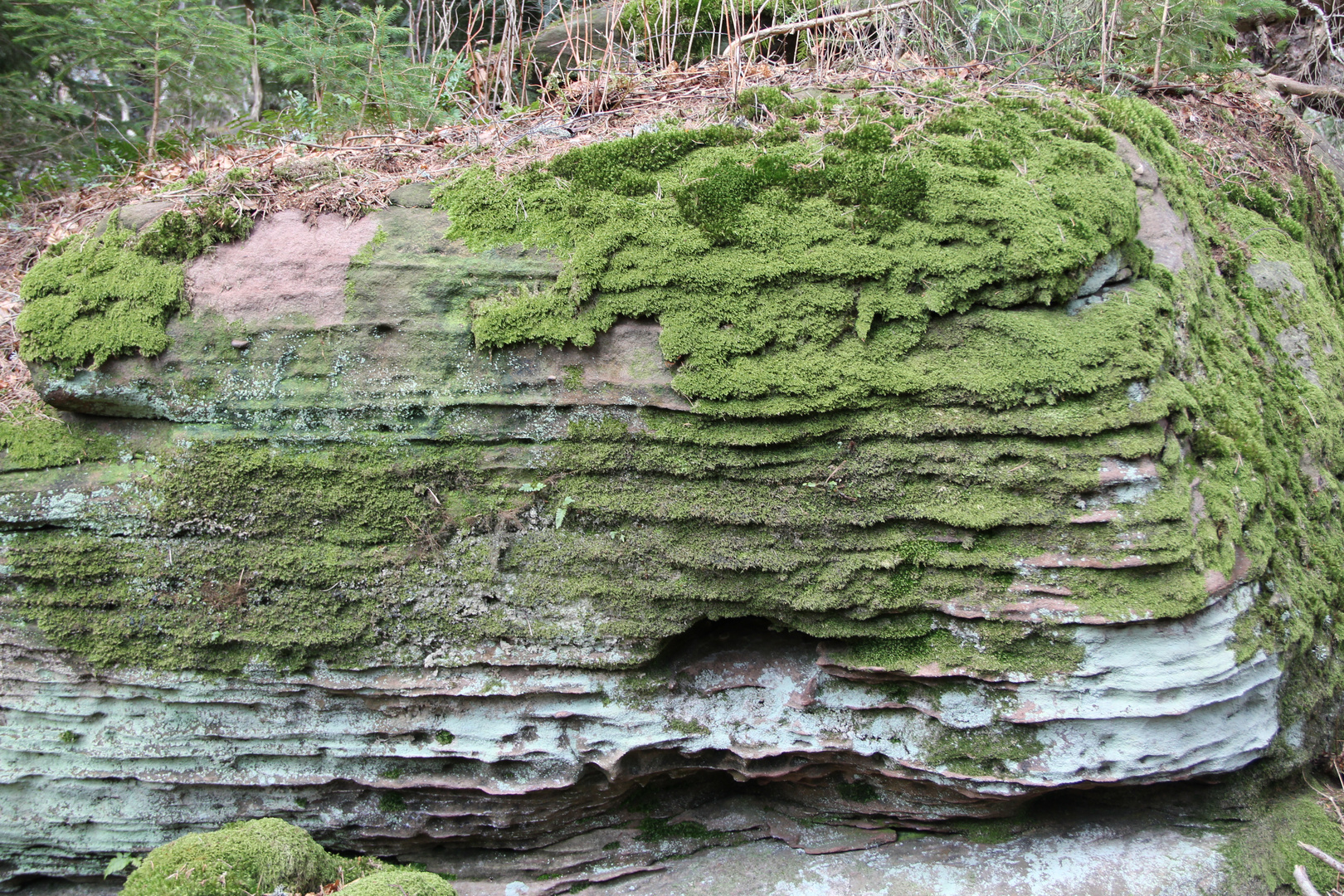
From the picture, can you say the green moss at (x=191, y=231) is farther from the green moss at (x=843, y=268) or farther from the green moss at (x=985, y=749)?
the green moss at (x=985, y=749)

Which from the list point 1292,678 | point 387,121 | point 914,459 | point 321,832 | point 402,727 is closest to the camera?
point 914,459

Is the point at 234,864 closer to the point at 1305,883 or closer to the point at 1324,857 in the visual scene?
the point at 1305,883

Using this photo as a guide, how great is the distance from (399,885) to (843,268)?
12.2 ft

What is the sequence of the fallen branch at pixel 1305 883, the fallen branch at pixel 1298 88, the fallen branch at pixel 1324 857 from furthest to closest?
the fallen branch at pixel 1298 88, the fallen branch at pixel 1324 857, the fallen branch at pixel 1305 883

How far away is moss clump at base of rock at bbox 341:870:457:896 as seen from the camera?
356 cm

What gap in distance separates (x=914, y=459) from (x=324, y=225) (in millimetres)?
3345

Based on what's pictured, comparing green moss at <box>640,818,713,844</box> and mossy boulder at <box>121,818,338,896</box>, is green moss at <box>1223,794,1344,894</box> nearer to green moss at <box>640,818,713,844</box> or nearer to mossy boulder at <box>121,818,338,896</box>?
green moss at <box>640,818,713,844</box>

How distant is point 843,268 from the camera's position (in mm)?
3631

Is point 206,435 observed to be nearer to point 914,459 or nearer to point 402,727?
point 402,727

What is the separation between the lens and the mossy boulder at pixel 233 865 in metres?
3.37

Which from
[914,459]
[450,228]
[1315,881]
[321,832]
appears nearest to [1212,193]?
[914,459]

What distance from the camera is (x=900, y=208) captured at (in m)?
3.69

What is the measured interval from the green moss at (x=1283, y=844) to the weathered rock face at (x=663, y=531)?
0.48 m

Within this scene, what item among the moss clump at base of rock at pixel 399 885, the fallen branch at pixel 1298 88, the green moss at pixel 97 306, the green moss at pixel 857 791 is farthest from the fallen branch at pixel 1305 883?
the fallen branch at pixel 1298 88
